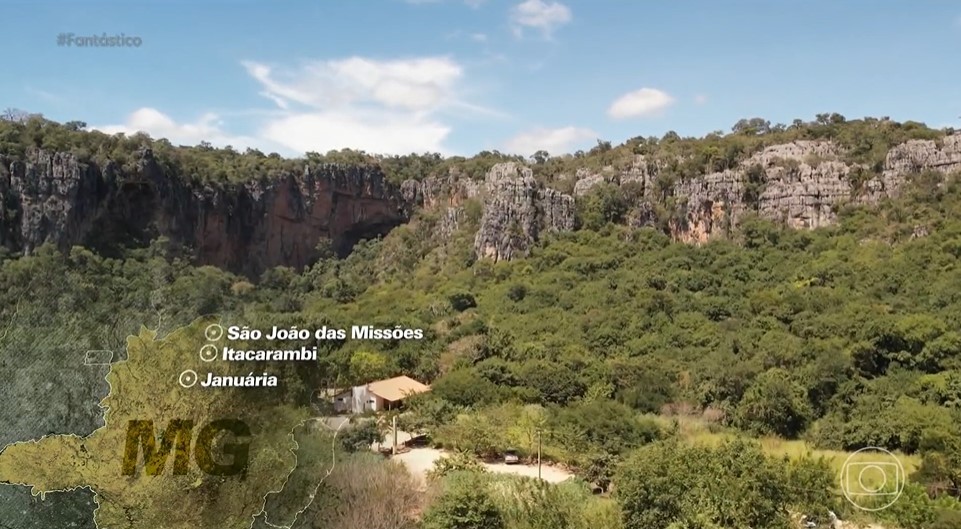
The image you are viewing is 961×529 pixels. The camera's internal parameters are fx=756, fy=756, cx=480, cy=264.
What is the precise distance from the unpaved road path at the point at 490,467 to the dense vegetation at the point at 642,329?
507 mm

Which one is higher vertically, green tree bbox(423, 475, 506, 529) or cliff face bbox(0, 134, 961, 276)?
cliff face bbox(0, 134, 961, 276)

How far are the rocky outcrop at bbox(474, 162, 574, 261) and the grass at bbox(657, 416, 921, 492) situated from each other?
18.3 metres

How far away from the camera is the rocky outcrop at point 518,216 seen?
3938cm

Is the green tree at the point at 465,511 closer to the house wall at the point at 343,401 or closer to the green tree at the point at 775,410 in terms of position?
the house wall at the point at 343,401

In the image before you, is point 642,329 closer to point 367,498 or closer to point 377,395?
point 377,395

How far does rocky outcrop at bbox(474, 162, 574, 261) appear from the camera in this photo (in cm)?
3938

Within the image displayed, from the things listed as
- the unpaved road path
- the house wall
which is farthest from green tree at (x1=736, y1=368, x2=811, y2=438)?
the house wall

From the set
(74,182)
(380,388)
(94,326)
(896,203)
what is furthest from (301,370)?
(896,203)

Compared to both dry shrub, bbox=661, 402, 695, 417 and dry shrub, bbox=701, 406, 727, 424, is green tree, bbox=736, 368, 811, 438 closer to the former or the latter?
dry shrub, bbox=701, 406, 727, 424

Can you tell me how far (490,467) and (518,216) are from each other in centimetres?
2212

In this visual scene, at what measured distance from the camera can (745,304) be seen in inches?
1188

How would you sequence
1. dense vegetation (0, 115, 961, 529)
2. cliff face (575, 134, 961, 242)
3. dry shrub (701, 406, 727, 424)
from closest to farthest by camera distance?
1. dense vegetation (0, 115, 961, 529)
2. dry shrub (701, 406, 727, 424)
3. cliff face (575, 134, 961, 242)

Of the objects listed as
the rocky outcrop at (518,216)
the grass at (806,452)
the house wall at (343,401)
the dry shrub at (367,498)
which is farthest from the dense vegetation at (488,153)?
the dry shrub at (367,498)

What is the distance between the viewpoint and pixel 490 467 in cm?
1928
